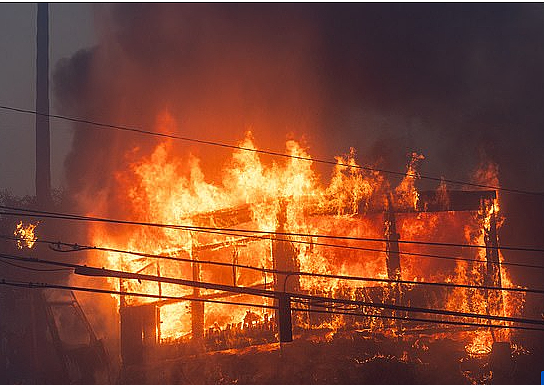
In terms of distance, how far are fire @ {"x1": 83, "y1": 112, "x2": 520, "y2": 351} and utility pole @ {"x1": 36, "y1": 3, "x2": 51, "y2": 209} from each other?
18.5 feet

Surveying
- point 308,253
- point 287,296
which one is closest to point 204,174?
point 308,253

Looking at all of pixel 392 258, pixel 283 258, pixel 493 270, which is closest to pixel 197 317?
pixel 283 258

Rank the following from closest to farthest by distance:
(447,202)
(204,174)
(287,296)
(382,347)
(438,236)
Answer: (287,296) → (382,347) → (447,202) → (438,236) → (204,174)

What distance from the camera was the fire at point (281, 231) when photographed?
20.6 meters

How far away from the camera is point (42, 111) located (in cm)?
3444

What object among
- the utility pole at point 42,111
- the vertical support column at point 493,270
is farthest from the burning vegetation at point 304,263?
the utility pole at point 42,111

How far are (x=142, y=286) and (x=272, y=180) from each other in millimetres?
8595

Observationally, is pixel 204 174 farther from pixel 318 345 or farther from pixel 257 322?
pixel 318 345

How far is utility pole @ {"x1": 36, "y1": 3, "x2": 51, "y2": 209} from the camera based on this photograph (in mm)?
30655

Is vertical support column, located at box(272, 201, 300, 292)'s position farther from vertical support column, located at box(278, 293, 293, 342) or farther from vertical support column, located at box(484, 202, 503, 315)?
vertical support column, located at box(278, 293, 293, 342)

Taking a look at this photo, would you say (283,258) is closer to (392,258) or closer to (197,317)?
(392,258)

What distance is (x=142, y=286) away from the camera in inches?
934

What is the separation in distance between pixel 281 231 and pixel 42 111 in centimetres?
2366

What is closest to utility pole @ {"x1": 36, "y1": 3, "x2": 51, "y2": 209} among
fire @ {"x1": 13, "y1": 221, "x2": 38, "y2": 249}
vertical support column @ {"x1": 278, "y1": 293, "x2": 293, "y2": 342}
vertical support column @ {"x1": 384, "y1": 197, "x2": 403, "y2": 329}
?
fire @ {"x1": 13, "y1": 221, "x2": 38, "y2": 249}
